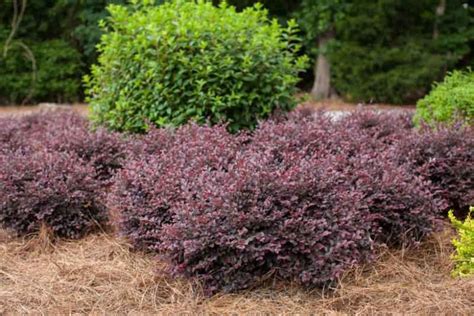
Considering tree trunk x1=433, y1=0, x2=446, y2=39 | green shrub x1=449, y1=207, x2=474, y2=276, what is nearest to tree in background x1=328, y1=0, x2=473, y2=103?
tree trunk x1=433, y1=0, x2=446, y2=39

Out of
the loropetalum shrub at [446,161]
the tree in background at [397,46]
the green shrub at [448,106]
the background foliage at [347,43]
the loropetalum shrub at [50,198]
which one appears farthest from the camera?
the background foliage at [347,43]

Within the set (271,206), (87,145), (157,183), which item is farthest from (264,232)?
(87,145)

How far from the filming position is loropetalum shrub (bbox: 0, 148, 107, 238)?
3611mm

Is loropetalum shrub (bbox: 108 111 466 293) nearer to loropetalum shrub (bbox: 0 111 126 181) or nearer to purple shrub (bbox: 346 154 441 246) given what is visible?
purple shrub (bbox: 346 154 441 246)

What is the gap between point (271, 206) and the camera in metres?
2.94

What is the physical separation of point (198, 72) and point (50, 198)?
6.08 ft

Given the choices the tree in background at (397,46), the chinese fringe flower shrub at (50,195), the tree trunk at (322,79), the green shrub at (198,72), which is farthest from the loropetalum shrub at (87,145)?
the tree trunk at (322,79)

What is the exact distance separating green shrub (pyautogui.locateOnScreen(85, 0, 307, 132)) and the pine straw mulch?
1.85 m

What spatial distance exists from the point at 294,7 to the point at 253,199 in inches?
491

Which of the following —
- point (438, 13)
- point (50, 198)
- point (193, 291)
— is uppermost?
point (438, 13)

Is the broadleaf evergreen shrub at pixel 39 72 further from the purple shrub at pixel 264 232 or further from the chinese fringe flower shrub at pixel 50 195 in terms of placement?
the purple shrub at pixel 264 232

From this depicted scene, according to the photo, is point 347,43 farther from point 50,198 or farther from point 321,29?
point 50,198

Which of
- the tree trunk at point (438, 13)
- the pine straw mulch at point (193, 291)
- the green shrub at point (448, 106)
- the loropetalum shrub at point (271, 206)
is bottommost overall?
the pine straw mulch at point (193, 291)

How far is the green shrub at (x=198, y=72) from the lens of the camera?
4.96 meters
